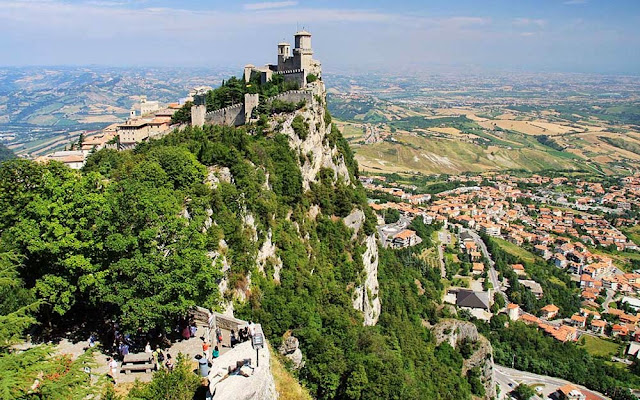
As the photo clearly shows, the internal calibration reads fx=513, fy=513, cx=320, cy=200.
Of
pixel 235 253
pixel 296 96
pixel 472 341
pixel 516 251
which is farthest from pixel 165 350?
pixel 516 251

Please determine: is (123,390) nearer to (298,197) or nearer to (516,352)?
(298,197)

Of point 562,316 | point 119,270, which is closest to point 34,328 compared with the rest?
point 119,270

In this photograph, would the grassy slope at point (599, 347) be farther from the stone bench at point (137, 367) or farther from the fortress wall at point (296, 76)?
the stone bench at point (137, 367)

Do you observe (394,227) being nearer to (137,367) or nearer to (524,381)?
(524,381)

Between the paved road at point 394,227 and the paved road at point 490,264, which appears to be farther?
the paved road at point 394,227

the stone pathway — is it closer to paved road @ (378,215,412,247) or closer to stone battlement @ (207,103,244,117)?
stone battlement @ (207,103,244,117)

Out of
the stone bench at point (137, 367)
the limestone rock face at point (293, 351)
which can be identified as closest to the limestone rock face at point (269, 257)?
the limestone rock face at point (293, 351)
